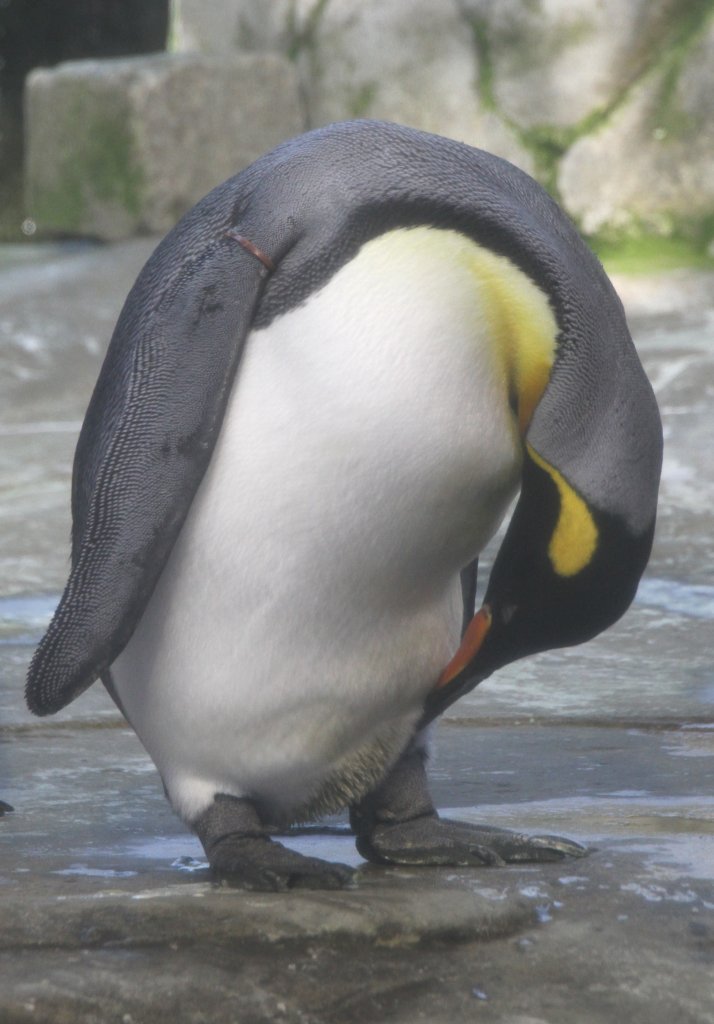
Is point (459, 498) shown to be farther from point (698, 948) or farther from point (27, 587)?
point (27, 587)

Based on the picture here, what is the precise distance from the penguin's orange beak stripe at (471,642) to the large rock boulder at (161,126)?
18.8 ft

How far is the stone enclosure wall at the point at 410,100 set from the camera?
6855 mm

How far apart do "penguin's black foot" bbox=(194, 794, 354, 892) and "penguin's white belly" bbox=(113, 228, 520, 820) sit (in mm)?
35

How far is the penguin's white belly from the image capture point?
192cm

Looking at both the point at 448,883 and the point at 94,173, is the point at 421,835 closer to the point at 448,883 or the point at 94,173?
the point at 448,883

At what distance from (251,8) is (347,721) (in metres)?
6.22

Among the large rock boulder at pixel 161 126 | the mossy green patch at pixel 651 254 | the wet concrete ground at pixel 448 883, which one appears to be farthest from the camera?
the large rock boulder at pixel 161 126

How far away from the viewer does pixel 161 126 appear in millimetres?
7590

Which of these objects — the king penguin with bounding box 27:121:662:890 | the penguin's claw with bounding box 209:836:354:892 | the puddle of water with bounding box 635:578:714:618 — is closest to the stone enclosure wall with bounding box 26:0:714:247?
the puddle of water with bounding box 635:578:714:618

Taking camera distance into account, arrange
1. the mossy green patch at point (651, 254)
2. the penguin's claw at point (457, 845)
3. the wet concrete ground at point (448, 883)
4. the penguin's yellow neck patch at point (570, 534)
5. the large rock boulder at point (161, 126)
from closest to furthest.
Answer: the wet concrete ground at point (448, 883)
the penguin's yellow neck patch at point (570, 534)
the penguin's claw at point (457, 845)
the mossy green patch at point (651, 254)
the large rock boulder at point (161, 126)

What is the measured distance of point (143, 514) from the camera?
1.91 metres

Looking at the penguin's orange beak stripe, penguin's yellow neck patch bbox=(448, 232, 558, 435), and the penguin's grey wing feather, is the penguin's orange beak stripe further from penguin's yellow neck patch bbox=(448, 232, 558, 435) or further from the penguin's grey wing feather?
the penguin's grey wing feather

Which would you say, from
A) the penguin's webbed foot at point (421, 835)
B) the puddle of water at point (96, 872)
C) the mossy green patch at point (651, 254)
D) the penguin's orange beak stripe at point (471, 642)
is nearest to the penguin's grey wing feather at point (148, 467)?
the puddle of water at point (96, 872)

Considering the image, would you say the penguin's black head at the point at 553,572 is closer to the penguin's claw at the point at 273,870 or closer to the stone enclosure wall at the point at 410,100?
the penguin's claw at the point at 273,870
